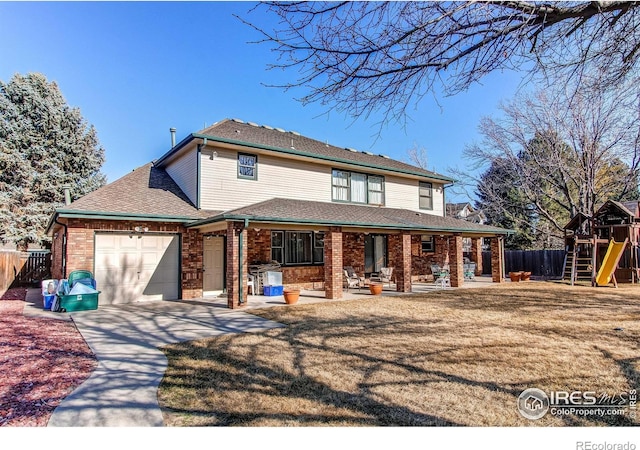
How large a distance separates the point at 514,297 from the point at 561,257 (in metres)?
11.2

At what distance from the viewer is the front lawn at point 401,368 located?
3635mm

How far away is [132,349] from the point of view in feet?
20.3

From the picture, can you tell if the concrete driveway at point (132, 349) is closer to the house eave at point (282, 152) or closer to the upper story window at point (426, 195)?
the house eave at point (282, 152)

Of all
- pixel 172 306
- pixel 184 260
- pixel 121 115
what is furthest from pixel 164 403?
pixel 121 115

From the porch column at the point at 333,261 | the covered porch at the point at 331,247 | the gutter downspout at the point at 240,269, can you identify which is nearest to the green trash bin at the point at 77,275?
the covered porch at the point at 331,247

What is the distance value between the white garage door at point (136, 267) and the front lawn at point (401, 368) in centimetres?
491

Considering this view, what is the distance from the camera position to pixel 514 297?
12.1m

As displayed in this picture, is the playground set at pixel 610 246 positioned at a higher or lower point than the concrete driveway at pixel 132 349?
higher

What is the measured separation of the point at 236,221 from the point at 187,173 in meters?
4.42

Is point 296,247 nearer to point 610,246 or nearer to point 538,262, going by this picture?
point 610,246

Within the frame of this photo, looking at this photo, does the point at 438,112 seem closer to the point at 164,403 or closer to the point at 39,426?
the point at 164,403

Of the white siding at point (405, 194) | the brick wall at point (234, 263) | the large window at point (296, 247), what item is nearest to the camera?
the brick wall at point (234, 263)

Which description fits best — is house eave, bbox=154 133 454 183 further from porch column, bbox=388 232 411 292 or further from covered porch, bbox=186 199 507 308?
porch column, bbox=388 232 411 292

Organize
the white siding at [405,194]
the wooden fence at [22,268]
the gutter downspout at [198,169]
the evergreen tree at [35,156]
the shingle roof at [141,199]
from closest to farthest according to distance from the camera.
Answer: the shingle roof at [141,199] → the gutter downspout at [198,169] → the wooden fence at [22,268] → the white siding at [405,194] → the evergreen tree at [35,156]
